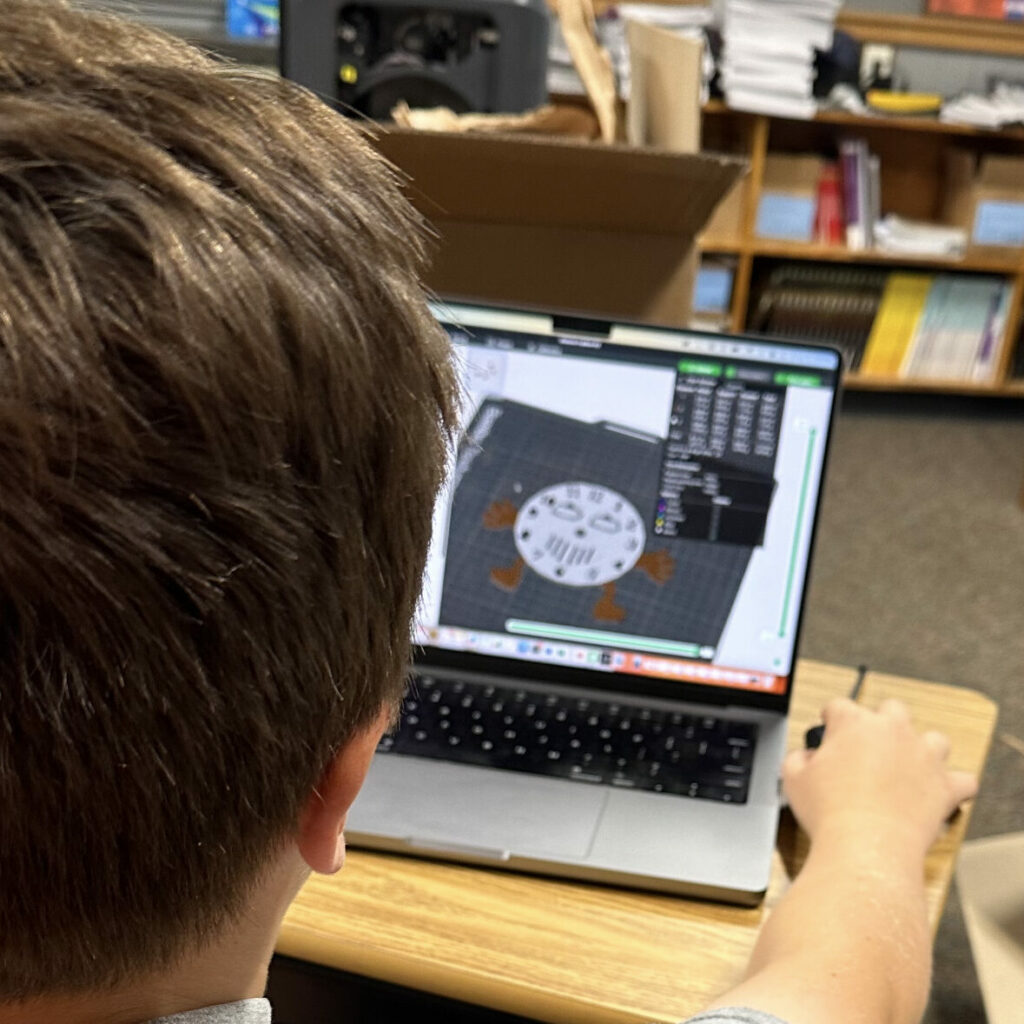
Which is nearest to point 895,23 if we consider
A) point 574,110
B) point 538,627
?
point 574,110

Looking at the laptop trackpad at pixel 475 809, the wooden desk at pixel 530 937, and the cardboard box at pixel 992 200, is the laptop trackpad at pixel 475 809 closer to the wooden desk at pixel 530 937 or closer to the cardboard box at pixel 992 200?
the wooden desk at pixel 530 937

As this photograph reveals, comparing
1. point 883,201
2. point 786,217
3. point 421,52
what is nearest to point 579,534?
point 421,52

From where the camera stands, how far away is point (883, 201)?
3.78 m

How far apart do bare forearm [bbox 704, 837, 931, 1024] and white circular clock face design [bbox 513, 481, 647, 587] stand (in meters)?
0.28

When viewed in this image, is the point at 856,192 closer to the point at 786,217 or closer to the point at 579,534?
the point at 786,217

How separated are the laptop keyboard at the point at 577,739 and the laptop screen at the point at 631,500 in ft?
0.12

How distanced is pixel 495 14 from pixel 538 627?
0.91m

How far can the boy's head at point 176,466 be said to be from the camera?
316 mm

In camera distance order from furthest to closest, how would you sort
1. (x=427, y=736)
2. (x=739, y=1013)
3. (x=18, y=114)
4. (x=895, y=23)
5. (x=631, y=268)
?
(x=895, y=23) < (x=631, y=268) < (x=427, y=736) < (x=739, y=1013) < (x=18, y=114)

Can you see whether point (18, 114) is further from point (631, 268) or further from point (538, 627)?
point (631, 268)

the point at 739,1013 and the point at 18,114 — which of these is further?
the point at 739,1013

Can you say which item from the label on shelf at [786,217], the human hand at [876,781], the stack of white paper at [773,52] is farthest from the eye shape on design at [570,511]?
the label on shelf at [786,217]

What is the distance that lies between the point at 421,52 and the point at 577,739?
1.01m

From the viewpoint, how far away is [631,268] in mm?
1111
